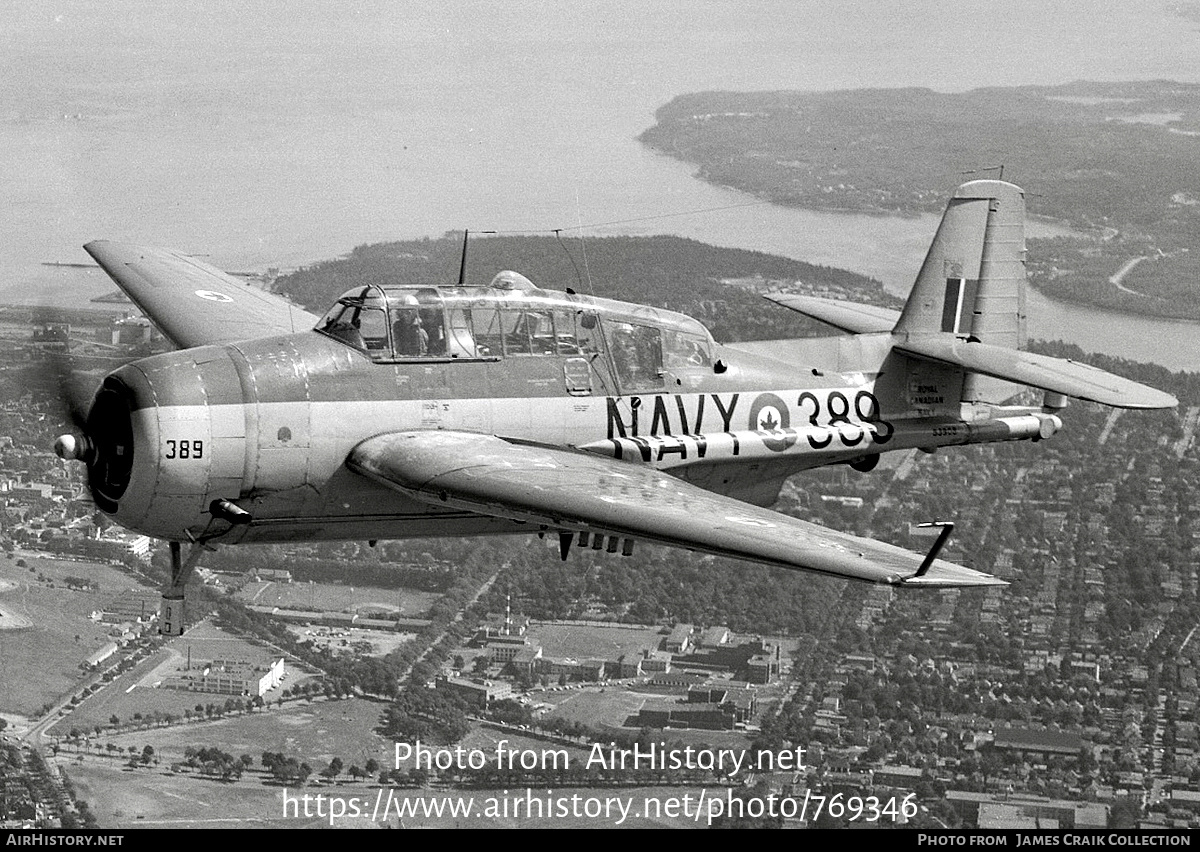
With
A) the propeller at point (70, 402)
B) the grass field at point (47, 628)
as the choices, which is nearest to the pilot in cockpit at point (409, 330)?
the propeller at point (70, 402)

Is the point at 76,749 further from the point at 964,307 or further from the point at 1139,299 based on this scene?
the point at 1139,299

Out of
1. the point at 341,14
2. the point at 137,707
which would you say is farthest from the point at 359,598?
the point at 341,14

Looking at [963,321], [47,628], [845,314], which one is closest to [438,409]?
[845,314]

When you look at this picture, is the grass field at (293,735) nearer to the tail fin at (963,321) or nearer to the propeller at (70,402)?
the tail fin at (963,321)

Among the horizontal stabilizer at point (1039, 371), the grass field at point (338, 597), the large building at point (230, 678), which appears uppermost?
the horizontal stabilizer at point (1039, 371)

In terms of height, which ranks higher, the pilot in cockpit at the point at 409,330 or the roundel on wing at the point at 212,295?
the pilot in cockpit at the point at 409,330

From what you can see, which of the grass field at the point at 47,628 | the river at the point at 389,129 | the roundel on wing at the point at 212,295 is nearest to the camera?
the roundel on wing at the point at 212,295

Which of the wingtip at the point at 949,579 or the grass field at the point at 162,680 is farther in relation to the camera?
the grass field at the point at 162,680

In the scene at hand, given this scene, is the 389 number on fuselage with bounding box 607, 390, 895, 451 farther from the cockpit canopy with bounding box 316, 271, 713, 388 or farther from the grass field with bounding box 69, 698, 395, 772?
the grass field with bounding box 69, 698, 395, 772

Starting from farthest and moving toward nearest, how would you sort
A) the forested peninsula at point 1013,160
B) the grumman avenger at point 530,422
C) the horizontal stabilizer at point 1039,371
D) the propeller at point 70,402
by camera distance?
1. the forested peninsula at point 1013,160
2. the horizontal stabilizer at point 1039,371
3. the propeller at point 70,402
4. the grumman avenger at point 530,422
